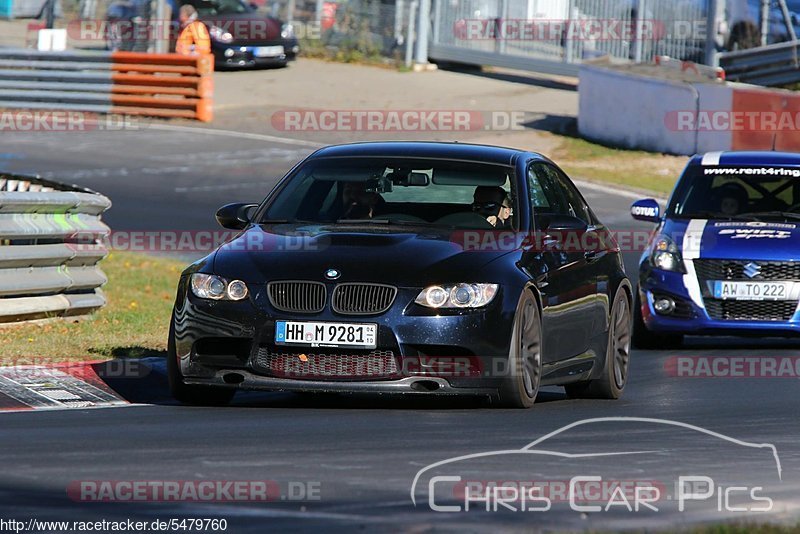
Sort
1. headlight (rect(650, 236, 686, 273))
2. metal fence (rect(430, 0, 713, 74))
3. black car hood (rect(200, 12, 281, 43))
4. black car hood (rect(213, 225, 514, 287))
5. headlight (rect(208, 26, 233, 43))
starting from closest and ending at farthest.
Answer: black car hood (rect(213, 225, 514, 287)), headlight (rect(650, 236, 686, 273)), metal fence (rect(430, 0, 713, 74)), black car hood (rect(200, 12, 281, 43)), headlight (rect(208, 26, 233, 43))

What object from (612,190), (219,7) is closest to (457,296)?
(612,190)

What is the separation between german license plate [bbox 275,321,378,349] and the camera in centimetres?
850

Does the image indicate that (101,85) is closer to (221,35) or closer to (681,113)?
(221,35)

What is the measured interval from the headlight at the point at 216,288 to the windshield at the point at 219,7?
99.5ft

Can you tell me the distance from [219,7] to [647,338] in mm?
26737

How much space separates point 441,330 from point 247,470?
6.48ft

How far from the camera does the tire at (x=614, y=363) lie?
1021 centimetres

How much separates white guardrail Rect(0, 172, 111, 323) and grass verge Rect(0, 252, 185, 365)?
151mm

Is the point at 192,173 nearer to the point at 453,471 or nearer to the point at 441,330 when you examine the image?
the point at 441,330

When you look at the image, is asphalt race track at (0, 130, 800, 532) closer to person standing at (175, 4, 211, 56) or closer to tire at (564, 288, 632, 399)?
tire at (564, 288, 632, 399)

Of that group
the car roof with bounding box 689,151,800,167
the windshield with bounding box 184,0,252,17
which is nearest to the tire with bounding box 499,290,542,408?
the car roof with bounding box 689,151,800,167

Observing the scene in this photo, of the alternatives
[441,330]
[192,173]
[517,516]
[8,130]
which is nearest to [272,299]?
[441,330]

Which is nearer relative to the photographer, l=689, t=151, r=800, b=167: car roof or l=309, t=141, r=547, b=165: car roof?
l=309, t=141, r=547, b=165: car roof

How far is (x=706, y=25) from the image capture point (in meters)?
32.8
